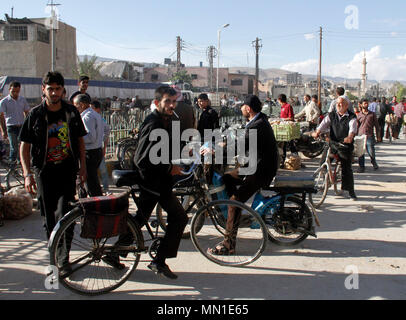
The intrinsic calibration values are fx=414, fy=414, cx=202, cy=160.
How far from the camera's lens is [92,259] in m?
3.91

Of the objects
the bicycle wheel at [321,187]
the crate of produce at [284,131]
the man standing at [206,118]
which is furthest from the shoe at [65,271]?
the crate of produce at [284,131]

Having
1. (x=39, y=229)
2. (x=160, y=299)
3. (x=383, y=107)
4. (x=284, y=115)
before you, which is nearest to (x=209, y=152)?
(x=160, y=299)

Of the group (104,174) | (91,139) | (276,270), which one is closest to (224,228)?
(276,270)

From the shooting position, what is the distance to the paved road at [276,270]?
388 cm

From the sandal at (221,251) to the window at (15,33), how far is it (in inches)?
1680

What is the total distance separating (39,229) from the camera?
577cm

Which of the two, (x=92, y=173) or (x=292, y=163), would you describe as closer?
(x=92, y=173)

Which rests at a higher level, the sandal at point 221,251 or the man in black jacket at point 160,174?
the man in black jacket at point 160,174

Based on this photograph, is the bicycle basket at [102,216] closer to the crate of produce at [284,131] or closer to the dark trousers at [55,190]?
the dark trousers at [55,190]

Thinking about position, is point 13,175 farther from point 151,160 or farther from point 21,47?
point 21,47

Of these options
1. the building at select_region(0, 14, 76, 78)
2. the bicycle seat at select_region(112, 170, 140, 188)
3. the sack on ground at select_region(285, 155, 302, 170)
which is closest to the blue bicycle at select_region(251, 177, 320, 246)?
the bicycle seat at select_region(112, 170, 140, 188)

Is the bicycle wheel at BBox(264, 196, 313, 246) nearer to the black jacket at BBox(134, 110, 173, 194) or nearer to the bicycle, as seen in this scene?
the bicycle

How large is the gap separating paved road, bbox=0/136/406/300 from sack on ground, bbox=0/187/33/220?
137mm

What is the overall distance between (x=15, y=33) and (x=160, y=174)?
43.3 meters
